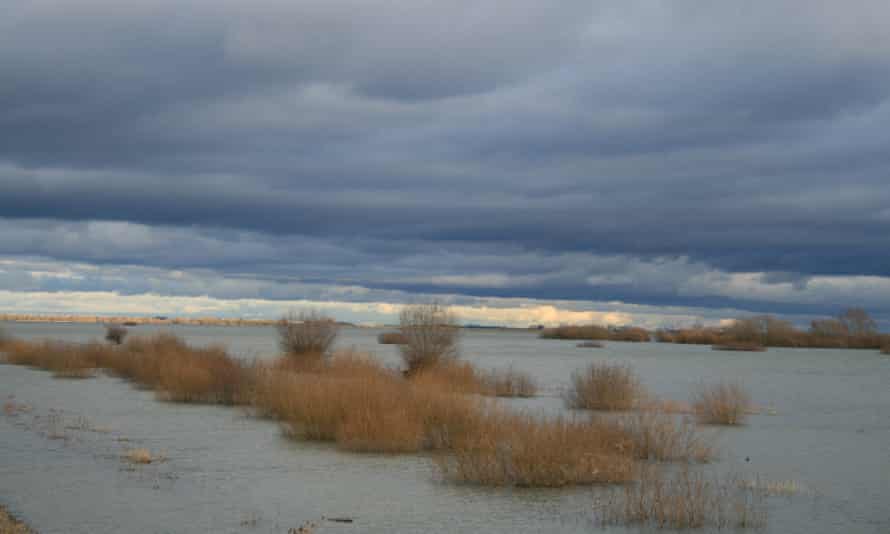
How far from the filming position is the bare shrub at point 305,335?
4128cm

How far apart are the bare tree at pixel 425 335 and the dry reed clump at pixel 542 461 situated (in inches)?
708

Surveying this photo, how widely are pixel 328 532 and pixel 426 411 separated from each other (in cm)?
926

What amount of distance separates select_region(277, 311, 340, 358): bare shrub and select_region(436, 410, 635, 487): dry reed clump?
77.1ft

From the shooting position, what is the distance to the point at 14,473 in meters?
16.8

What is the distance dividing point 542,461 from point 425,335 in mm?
20141

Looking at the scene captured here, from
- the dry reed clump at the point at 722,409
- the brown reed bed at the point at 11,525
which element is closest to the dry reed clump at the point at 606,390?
the dry reed clump at the point at 722,409

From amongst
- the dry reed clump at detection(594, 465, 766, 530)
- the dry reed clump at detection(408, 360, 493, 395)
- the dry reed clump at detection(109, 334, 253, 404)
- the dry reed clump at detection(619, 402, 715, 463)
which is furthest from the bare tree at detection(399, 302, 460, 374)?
the dry reed clump at detection(594, 465, 766, 530)

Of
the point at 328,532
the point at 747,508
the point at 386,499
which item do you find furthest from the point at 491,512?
the point at 747,508

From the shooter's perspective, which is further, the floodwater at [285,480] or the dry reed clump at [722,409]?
the dry reed clump at [722,409]

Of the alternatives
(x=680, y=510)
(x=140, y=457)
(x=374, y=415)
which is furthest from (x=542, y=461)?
(x=140, y=457)

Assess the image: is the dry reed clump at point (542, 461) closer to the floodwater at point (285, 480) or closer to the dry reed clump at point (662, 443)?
the floodwater at point (285, 480)

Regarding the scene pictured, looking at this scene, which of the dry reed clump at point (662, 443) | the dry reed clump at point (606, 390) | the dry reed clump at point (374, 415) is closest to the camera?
the dry reed clump at point (662, 443)

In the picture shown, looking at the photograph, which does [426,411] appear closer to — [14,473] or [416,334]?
[14,473]

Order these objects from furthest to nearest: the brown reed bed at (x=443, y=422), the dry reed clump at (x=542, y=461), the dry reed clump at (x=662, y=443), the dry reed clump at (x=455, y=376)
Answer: the dry reed clump at (x=455, y=376) < the dry reed clump at (x=662, y=443) < the brown reed bed at (x=443, y=422) < the dry reed clump at (x=542, y=461)
